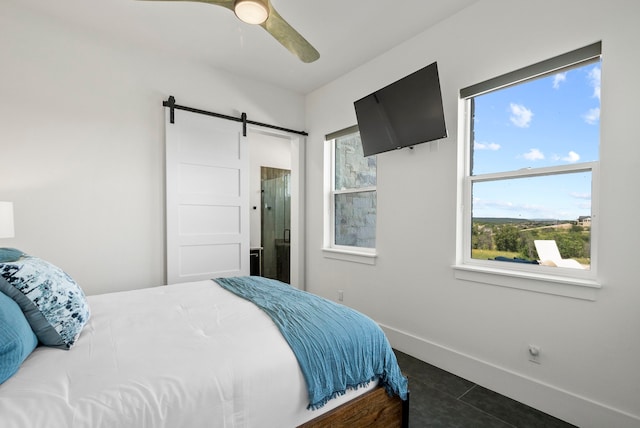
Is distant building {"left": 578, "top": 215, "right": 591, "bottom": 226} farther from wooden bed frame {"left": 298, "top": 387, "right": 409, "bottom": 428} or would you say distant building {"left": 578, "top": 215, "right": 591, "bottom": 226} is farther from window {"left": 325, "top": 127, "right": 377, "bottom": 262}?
window {"left": 325, "top": 127, "right": 377, "bottom": 262}

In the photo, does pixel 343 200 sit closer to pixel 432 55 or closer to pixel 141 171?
pixel 432 55

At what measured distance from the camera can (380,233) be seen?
3004 millimetres

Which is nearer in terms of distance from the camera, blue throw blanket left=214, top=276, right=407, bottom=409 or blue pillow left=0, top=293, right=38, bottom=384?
blue pillow left=0, top=293, right=38, bottom=384

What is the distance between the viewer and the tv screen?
7.61ft

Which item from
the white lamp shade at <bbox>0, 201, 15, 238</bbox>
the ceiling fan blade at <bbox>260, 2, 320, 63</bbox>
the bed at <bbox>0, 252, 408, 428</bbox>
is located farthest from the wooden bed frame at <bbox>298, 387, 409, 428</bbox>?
the white lamp shade at <bbox>0, 201, 15, 238</bbox>

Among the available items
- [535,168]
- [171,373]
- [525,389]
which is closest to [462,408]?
[525,389]

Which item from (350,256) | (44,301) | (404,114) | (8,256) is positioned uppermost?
(404,114)

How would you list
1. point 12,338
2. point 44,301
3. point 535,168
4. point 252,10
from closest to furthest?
point 12,338
point 44,301
point 252,10
point 535,168

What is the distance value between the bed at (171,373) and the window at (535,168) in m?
1.31

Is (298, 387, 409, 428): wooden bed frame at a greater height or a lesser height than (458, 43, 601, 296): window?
lesser

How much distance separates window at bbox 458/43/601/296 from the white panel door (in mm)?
2262

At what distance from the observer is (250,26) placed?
2559 mm

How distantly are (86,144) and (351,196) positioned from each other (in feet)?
8.32

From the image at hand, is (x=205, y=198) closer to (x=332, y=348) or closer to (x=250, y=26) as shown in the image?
(x=250, y=26)
